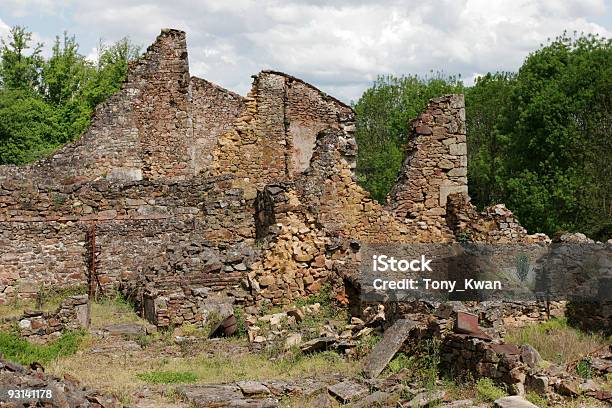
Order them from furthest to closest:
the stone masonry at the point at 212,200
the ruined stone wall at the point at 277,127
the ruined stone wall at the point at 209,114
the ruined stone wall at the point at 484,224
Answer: the ruined stone wall at the point at 209,114 < the ruined stone wall at the point at 277,127 < the ruined stone wall at the point at 484,224 < the stone masonry at the point at 212,200

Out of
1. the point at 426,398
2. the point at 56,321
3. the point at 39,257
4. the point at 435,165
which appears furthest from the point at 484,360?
the point at 39,257

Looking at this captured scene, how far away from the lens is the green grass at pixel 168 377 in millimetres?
10211

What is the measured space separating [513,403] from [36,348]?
7.04 metres

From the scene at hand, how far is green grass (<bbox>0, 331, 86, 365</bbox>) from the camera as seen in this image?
1110 centimetres

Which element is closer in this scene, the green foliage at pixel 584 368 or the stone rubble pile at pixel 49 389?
the stone rubble pile at pixel 49 389

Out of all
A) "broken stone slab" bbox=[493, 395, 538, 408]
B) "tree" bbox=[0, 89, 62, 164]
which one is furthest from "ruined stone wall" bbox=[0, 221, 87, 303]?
"tree" bbox=[0, 89, 62, 164]

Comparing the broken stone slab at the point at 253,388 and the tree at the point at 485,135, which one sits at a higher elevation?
the tree at the point at 485,135

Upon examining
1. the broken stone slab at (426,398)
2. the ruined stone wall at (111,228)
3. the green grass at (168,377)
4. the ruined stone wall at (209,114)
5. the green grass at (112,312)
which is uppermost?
the ruined stone wall at (209,114)

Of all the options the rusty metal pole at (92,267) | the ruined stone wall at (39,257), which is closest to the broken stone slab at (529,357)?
the rusty metal pole at (92,267)

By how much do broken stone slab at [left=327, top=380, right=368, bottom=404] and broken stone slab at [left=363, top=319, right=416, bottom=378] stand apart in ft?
1.72

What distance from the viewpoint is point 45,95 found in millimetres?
45062

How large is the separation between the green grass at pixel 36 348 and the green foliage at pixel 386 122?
30843mm

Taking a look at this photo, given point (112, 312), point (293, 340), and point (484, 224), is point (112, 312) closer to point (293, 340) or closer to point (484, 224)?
point (293, 340)

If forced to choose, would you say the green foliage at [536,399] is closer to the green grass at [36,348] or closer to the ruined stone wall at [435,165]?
the green grass at [36,348]
